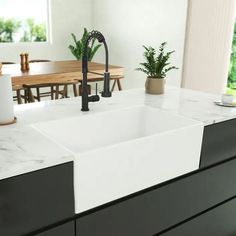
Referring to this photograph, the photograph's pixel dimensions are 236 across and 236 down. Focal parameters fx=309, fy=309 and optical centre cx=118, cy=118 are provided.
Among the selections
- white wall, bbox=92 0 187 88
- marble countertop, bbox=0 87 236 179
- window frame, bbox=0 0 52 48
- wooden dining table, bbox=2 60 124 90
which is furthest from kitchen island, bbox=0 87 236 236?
window frame, bbox=0 0 52 48

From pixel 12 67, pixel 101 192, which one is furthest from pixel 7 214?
pixel 12 67

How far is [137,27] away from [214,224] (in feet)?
13.3

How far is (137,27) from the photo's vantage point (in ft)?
17.2

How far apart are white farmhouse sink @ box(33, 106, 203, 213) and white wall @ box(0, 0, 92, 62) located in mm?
4413

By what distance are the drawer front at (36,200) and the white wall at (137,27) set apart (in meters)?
3.80

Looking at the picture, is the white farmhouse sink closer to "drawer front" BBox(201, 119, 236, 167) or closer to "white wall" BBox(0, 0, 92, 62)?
"drawer front" BBox(201, 119, 236, 167)

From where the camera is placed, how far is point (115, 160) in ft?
3.87

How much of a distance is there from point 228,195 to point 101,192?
97 cm

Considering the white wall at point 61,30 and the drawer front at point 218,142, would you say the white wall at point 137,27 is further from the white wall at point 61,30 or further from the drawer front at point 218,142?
the drawer front at point 218,142

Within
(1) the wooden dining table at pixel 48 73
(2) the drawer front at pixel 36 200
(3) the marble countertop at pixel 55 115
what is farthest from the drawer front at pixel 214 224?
(1) the wooden dining table at pixel 48 73

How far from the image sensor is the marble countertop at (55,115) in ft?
3.31

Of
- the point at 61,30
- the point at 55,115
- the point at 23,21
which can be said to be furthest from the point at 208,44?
the point at 55,115

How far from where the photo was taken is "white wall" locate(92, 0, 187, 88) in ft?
14.9

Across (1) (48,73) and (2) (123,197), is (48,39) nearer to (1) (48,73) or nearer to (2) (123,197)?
(1) (48,73)
